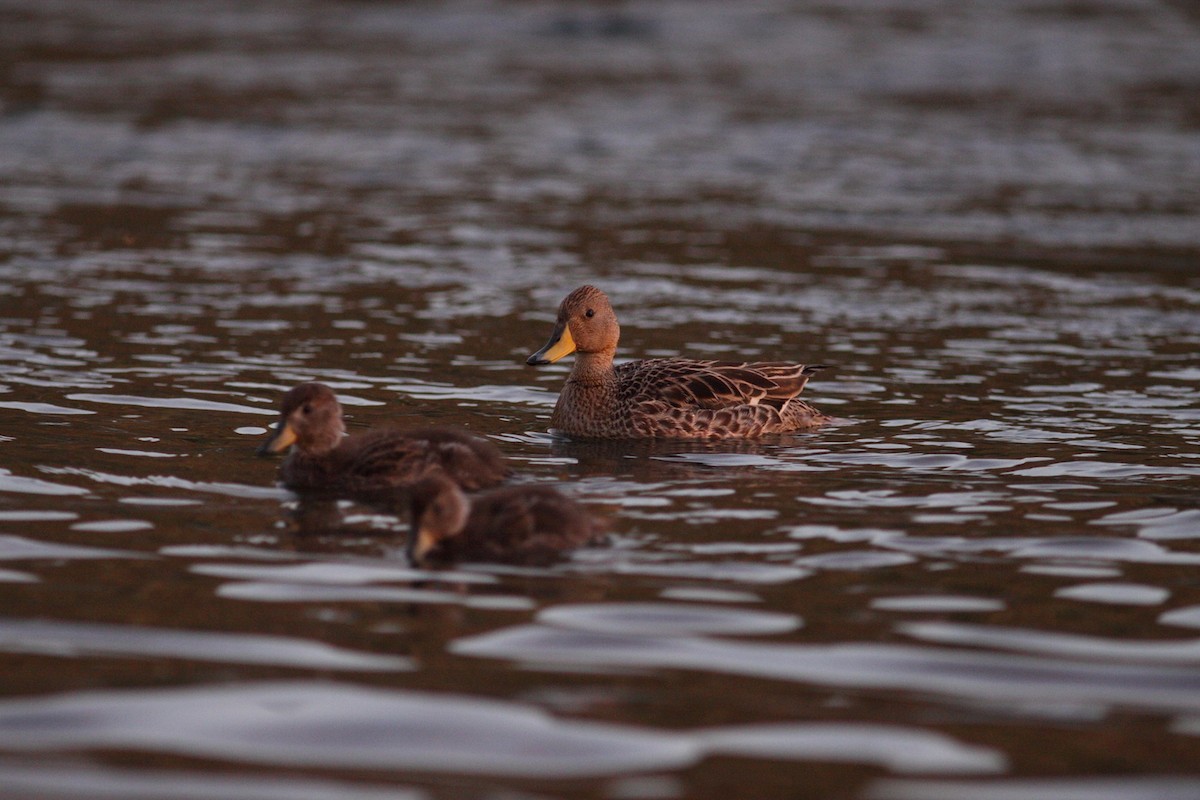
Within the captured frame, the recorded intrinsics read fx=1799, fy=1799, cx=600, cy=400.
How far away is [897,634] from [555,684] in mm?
1385

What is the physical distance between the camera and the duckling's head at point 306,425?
9328 millimetres

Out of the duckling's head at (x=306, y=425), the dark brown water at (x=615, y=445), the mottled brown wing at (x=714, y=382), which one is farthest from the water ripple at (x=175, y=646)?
the mottled brown wing at (x=714, y=382)

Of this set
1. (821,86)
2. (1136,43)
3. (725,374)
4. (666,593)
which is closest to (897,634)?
(666,593)

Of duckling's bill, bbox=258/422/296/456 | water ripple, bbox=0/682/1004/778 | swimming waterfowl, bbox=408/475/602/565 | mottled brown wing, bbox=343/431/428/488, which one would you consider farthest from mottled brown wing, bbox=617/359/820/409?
water ripple, bbox=0/682/1004/778

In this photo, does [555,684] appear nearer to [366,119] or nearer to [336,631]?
[336,631]

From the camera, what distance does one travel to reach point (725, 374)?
1134 centimetres

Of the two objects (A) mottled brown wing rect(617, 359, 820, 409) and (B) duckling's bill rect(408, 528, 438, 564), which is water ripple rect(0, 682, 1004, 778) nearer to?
(B) duckling's bill rect(408, 528, 438, 564)

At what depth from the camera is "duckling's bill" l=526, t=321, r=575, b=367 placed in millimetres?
11391

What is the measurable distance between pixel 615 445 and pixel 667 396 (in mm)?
493

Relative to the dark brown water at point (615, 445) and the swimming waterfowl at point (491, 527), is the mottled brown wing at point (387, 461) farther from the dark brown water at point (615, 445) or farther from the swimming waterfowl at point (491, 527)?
the swimming waterfowl at point (491, 527)

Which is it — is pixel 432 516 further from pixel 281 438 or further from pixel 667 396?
pixel 667 396

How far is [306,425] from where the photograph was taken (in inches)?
368

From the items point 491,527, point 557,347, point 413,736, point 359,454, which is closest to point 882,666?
point 413,736

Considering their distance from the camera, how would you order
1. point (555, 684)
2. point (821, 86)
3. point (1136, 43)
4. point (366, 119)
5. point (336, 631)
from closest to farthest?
point (555, 684)
point (336, 631)
point (366, 119)
point (821, 86)
point (1136, 43)
